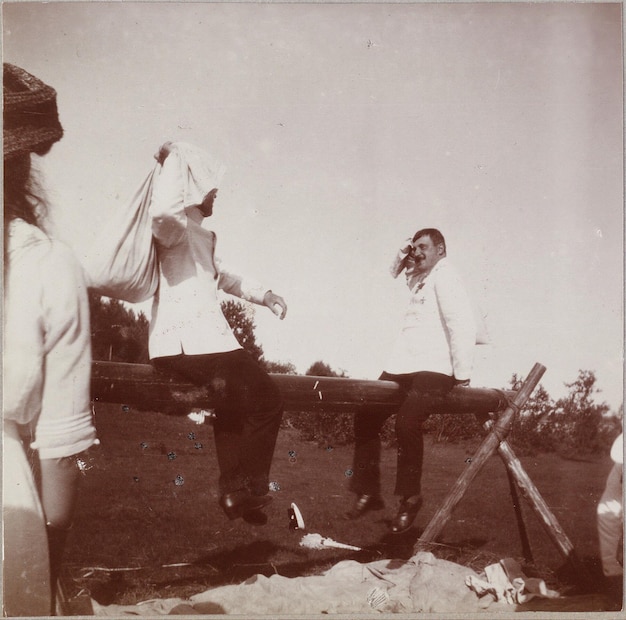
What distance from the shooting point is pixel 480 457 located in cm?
391

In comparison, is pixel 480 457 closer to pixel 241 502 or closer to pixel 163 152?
pixel 241 502

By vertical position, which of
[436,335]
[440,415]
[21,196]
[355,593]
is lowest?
[355,593]

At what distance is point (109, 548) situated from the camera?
11.7 feet

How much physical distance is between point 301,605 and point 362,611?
0.31 meters

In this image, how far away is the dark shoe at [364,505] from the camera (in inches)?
148

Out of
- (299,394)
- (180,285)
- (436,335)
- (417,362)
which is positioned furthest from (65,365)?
(436,335)

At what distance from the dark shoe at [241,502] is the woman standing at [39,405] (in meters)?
0.71

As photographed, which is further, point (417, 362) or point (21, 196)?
point (417, 362)

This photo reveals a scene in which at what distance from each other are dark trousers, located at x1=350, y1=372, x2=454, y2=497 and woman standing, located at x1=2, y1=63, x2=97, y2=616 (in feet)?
4.35

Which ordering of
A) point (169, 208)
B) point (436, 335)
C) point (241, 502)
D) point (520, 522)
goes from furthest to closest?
1. point (520, 522)
2. point (436, 335)
3. point (241, 502)
4. point (169, 208)

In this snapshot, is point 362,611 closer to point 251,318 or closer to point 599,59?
point 251,318

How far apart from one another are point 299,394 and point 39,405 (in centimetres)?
123

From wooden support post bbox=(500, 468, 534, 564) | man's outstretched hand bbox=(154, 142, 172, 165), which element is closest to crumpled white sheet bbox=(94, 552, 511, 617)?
wooden support post bbox=(500, 468, 534, 564)

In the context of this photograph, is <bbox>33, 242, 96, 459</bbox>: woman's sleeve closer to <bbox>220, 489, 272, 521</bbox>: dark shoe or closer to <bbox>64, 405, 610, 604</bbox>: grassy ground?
<bbox>64, 405, 610, 604</bbox>: grassy ground
